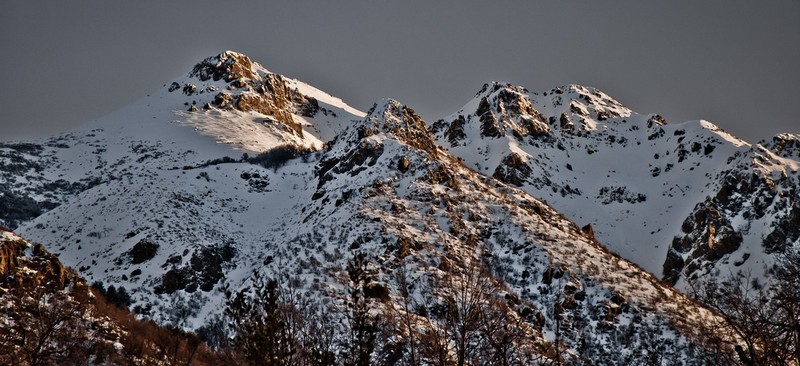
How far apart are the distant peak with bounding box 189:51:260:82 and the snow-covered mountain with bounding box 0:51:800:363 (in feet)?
2.50

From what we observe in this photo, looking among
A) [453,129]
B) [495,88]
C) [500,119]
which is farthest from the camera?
[495,88]

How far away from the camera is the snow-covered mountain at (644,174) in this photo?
97.5m

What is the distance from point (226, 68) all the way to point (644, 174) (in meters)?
126

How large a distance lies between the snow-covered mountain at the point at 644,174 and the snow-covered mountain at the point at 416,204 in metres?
0.53

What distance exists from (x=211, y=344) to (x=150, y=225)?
33962 millimetres

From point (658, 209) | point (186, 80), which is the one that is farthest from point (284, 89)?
point (658, 209)

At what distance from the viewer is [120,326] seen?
3284 centimetres

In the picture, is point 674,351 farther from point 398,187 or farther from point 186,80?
point 186,80

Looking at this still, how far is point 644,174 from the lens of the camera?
132 meters

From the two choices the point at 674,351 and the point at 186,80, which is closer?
the point at 674,351

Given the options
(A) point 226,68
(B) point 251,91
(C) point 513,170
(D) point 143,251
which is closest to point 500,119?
(C) point 513,170

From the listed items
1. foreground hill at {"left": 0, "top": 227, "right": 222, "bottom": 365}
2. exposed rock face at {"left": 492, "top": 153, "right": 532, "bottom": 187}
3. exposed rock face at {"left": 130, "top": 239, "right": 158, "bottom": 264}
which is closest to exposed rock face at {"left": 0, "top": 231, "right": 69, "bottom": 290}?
foreground hill at {"left": 0, "top": 227, "right": 222, "bottom": 365}

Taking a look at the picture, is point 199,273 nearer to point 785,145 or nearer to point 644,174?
point 644,174

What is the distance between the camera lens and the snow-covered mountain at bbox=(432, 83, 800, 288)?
97500 millimetres
